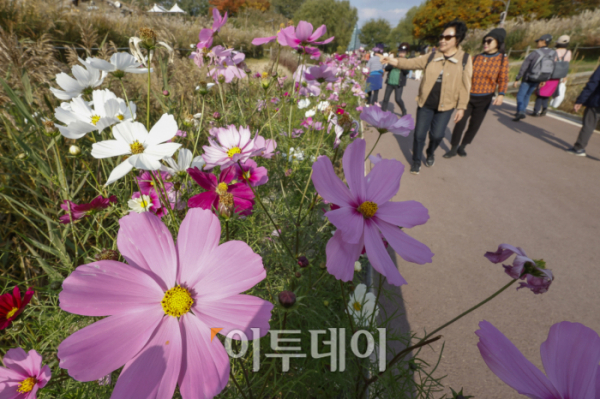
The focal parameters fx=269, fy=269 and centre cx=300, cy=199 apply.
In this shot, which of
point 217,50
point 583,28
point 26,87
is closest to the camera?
point 26,87

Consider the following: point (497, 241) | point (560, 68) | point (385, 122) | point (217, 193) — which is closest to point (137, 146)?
point (217, 193)

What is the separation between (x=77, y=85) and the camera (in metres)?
0.92

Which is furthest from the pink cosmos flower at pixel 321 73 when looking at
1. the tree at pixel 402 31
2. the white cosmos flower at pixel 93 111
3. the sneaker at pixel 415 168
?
the tree at pixel 402 31

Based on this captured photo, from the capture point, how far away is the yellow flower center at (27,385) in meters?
0.56

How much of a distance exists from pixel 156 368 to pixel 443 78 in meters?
2.98

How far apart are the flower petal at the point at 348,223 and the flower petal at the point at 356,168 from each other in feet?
0.22

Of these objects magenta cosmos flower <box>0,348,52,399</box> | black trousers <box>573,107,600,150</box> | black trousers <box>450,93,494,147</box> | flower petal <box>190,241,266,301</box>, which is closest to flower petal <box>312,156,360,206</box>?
flower petal <box>190,241,266,301</box>

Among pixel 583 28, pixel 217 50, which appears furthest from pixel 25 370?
pixel 583 28

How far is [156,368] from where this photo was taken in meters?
0.37

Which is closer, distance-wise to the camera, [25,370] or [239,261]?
[239,261]

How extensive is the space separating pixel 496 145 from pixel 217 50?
437cm

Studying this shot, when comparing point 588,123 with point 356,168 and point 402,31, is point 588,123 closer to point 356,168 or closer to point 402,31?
point 356,168

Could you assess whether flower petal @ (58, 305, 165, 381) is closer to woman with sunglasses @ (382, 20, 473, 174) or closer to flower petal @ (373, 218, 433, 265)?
flower petal @ (373, 218, 433, 265)

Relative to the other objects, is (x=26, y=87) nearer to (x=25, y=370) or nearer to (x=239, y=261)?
(x=25, y=370)
